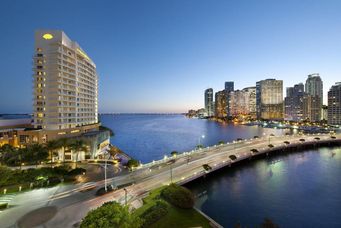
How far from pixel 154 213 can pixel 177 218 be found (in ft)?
12.4

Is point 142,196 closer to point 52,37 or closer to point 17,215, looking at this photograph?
point 17,215

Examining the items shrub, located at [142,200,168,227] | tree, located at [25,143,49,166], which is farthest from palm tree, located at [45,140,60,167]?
shrub, located at [142,200,168,227]

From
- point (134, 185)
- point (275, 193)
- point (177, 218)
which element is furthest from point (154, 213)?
point (275, 193)

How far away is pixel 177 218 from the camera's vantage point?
33.2 m

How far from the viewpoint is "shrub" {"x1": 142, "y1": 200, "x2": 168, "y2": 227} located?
30.9 meters

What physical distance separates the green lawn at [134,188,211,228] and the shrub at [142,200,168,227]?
576 mm

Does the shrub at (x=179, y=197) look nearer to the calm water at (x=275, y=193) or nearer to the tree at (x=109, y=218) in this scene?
the calm water at (x=275, y=193)

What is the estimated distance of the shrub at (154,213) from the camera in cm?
3088

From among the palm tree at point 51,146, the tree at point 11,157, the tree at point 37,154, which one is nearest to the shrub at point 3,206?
the tree at point 37,154

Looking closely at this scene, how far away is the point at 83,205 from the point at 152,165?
32.5m

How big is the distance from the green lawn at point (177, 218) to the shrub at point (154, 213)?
58cm

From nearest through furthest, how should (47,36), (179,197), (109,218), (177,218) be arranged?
1. (109,218)
2. (177,218)
3. (179,197)
4. (47,36)

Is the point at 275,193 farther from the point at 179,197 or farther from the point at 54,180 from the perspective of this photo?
the point at 54,180

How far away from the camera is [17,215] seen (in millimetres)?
32938
